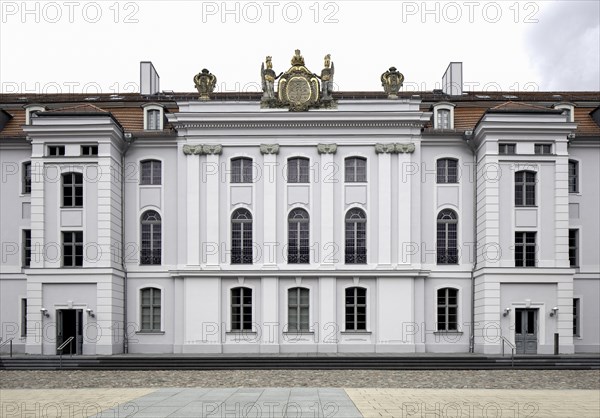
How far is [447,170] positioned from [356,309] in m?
7.49

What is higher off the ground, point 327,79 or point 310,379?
point 327,79

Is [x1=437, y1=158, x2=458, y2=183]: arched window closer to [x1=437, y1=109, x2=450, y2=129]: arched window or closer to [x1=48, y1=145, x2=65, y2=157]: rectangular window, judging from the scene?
[x1=437, y1=109, x2=450, y2=129]: arched window

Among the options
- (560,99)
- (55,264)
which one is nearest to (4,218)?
(55,264)

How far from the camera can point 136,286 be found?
121 ft

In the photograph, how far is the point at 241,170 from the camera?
36906 millimetres

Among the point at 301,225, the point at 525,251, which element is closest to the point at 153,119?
the point at 301,225

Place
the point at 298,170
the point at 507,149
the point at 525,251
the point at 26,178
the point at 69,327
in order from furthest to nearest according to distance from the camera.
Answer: the point at 26,178
the point at 298,170
the point at 507,149
the point at 525,251
the point at 69,327

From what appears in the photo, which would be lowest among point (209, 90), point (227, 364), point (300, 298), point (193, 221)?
point (227, 364)

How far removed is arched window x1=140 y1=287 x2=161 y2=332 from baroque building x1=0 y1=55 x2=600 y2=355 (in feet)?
0.21

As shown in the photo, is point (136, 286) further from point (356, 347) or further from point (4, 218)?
point (356, 347)

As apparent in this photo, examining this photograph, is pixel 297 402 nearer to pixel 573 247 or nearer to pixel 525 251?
pixel 525 251

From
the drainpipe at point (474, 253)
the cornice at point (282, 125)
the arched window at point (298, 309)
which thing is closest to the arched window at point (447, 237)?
the drainpipe at point (474, 253)

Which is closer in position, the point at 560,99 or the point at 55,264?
the point at 55,264

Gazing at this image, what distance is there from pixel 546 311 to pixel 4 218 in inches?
949
